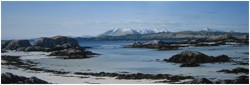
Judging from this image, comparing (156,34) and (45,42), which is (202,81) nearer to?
(156,34)

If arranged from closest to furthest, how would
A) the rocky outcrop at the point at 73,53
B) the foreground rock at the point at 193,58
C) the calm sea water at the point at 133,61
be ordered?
1. the calm sea water at the point at 133,61
2. the foreground rock at the point at 193,58
3. the rocky outcrop at the point at 73,53

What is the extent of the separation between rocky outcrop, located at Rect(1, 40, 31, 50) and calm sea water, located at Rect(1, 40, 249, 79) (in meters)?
0.34

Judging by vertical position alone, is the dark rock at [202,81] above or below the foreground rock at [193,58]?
below

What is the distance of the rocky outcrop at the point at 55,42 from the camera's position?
28.7 feet

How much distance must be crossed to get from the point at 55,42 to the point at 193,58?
2582 millimetres

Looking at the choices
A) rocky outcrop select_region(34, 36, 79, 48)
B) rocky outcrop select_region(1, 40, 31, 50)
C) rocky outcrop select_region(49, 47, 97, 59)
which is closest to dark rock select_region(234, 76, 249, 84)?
rocky outcrop select_region(49, 47, 97, 59)

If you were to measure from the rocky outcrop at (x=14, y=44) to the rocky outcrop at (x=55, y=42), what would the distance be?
0.74 ft

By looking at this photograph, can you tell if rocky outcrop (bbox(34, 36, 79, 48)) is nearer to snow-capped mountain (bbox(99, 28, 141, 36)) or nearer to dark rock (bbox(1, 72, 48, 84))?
snow-capped mountain (bbox(99, 28, 141, 36))

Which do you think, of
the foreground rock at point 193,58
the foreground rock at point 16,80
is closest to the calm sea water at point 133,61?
the foreground rock at point 193,58

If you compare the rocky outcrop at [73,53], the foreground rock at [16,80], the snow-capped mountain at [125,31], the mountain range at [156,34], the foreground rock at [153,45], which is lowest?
the foreground rock at [16,80]

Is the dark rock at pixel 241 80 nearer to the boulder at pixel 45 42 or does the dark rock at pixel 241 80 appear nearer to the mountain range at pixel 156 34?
the mountain range at pixel 156 34

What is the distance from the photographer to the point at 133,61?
342 inches

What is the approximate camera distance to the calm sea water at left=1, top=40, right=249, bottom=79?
27.5 ft

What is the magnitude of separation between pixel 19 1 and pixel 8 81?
1.42 metres
